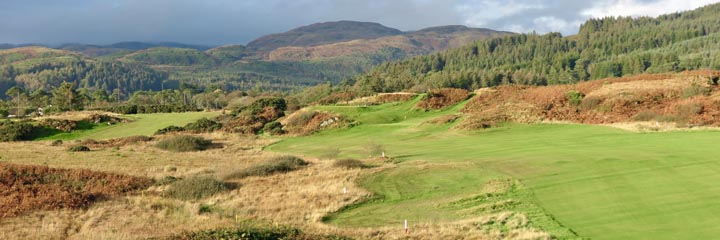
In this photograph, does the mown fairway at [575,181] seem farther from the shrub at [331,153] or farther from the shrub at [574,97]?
the shrub at [574,97]

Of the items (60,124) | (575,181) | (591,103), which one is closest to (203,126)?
(60,124)

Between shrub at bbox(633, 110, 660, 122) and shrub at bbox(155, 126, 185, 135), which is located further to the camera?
shrub at bbox(155, 126, 185, 135)

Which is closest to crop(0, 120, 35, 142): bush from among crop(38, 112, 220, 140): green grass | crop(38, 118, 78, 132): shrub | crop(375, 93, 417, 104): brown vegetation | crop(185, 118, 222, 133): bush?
crop(38, 112, 220, 140): green grass

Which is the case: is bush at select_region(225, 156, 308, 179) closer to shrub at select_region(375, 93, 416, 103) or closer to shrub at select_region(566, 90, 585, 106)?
shrub at select_region(566, 90, 585, 106)

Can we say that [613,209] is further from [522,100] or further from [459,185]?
[522,100]

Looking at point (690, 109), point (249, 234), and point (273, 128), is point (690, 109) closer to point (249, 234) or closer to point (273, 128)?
point (249, 234)

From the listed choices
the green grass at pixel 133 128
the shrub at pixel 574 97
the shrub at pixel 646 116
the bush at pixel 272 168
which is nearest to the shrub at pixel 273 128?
the green grass at pixel 133 128

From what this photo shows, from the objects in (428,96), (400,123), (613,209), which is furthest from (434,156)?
(428,96)

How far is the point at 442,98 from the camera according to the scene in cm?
6006

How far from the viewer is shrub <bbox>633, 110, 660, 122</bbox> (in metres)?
37.9

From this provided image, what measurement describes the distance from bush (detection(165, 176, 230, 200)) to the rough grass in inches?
97.0

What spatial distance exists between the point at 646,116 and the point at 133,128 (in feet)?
178

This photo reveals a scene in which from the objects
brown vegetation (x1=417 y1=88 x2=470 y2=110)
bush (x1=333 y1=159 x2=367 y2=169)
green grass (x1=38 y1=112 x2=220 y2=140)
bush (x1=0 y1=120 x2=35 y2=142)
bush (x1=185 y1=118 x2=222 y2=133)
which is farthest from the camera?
bush (x1=185 y1=118 x2=222 y2=133)

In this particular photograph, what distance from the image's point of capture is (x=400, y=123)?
174 feet
